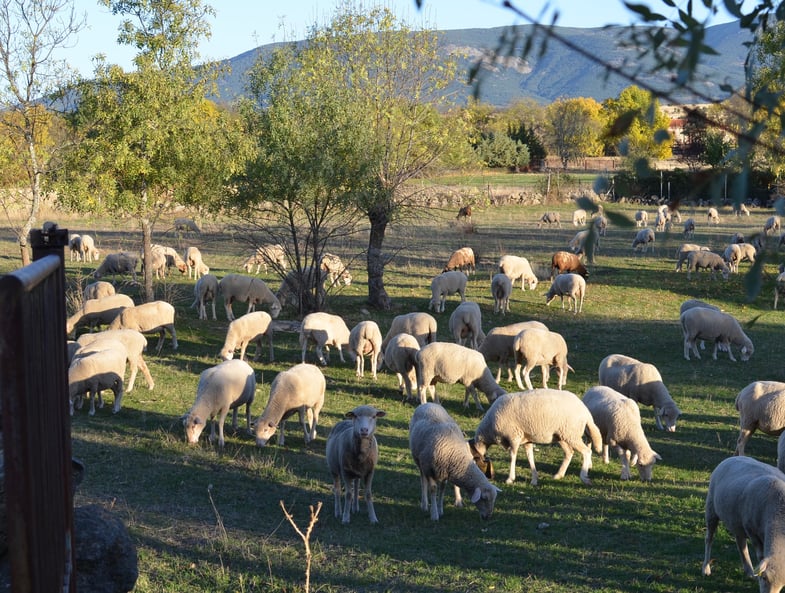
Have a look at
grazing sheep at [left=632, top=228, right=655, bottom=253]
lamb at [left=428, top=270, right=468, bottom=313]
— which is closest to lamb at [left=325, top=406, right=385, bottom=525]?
lamb at [left=428, top=270, right=468, bottom=313]

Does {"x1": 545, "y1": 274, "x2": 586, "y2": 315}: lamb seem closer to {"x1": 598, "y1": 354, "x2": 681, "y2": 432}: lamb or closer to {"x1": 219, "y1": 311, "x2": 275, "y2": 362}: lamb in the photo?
Answer: {"x1": 219, "y1": 311, "x2": 275, "y2": 362}: lamb

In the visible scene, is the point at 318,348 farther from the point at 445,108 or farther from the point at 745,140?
the point at 745,140

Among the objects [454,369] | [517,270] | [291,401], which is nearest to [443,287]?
[517,270]

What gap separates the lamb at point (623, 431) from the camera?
435 inches

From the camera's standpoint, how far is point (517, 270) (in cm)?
2819

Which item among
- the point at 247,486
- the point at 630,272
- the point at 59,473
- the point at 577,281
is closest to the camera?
the point at 59,473

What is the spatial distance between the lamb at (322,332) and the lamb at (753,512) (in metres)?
11.3

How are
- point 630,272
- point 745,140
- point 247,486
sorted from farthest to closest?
point 630,272, point 247,486, point 745,140

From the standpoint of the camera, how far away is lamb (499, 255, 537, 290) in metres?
27.8

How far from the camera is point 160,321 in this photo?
18969mm

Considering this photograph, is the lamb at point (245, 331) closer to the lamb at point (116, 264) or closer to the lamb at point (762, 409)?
the lamb at point (762, 409)

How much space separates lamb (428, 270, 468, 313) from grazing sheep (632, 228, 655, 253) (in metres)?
14.2

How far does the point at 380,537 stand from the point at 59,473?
576cm

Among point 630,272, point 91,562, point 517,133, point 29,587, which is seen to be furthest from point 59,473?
point 517,133
